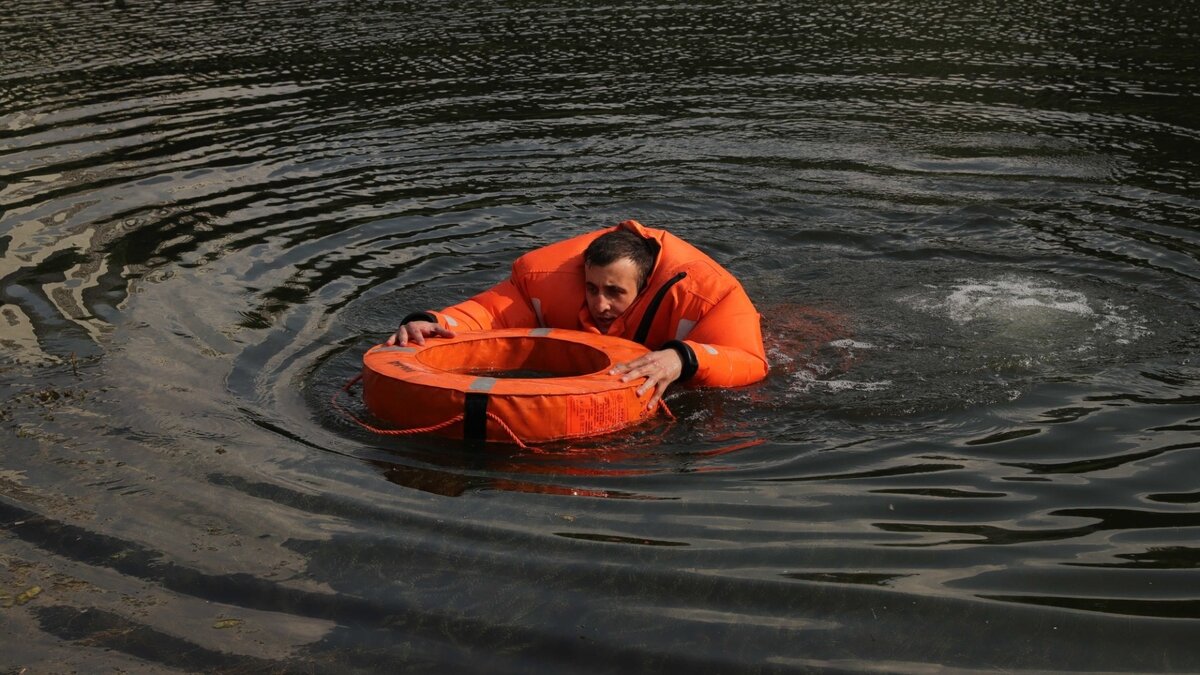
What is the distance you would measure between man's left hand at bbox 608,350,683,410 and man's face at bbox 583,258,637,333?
1.96 feet

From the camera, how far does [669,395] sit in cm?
721

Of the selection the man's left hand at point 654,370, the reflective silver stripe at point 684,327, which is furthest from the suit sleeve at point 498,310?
the man's left hand at point 654,370

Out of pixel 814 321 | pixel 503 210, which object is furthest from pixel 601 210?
pixel 814 321

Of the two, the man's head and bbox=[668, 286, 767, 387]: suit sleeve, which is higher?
the man's head

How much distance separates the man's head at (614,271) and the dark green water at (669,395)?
0.71 metres

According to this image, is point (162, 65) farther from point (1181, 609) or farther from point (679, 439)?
point (1181, 609)

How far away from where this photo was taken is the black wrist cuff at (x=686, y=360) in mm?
6848

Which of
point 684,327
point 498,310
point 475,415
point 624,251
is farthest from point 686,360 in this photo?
point 498,310

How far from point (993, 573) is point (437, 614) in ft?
7.13

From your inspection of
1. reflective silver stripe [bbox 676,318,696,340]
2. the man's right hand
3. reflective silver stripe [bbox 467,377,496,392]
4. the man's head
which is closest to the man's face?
the man's head

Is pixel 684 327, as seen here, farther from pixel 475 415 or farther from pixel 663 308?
pixel 475 415

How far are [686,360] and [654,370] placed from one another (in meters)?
0.26

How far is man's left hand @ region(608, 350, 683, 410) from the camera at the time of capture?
6637 millimetres

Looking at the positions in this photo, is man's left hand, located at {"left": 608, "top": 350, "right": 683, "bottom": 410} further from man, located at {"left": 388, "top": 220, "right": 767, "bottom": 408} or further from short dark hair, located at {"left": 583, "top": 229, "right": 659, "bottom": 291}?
short dark hair, located at {"left": 583, "top": 229, "right": 659, "bottom": 291}
